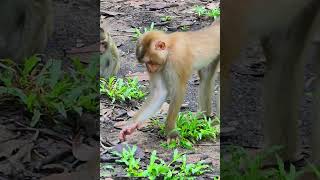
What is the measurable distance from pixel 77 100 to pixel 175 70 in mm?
613

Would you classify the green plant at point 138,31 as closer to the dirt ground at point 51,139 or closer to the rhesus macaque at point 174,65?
the rhesus macaque at point 174,65

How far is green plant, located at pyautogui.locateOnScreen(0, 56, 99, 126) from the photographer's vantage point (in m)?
3.76

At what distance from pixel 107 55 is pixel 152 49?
26cm

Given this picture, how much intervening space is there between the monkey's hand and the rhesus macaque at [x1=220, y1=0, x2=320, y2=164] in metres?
0.57

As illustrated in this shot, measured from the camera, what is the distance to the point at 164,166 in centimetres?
383

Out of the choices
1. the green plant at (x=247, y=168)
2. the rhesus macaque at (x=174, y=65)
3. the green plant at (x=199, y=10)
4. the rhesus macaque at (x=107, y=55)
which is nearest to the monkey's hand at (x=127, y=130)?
the rhesus macaque at (x=174, y=65)

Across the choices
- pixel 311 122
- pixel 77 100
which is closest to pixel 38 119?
pixel 77 100

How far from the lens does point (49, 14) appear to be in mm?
3748

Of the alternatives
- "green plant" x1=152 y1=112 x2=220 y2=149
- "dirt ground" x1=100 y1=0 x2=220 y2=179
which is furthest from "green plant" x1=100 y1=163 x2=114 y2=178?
"green plant" x1=152 y1=112 x2=220 y2=149

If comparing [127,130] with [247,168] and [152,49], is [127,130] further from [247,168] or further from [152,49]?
[247,168]

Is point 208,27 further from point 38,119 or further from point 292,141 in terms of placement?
point 38,119

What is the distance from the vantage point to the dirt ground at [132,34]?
12.8ft

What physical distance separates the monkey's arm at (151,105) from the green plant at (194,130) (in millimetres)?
105

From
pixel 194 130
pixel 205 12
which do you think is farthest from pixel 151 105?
pixel 205 12
